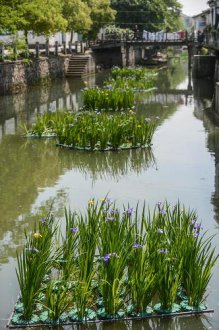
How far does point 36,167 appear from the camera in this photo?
13727 mm

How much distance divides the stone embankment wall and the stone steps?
406mm

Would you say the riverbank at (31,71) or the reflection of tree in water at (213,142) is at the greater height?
the riverbank at (31,71)

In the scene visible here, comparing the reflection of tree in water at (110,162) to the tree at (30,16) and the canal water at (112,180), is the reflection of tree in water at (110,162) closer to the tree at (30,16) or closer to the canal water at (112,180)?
the canal water at (112,180)

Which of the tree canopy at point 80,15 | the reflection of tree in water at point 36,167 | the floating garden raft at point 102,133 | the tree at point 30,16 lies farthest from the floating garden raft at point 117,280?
the tree at point 30,16

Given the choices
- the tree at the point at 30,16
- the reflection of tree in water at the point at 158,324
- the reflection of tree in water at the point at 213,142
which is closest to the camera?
the reflection of tree in water at the point at 158,324

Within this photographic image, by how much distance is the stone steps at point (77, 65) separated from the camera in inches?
1703

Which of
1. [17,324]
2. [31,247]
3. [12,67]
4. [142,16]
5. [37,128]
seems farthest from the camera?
[142,16]

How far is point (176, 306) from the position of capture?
661 cm

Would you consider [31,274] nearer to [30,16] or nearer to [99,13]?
[30,16]

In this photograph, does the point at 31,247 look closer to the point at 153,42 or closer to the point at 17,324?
the point at 17,324

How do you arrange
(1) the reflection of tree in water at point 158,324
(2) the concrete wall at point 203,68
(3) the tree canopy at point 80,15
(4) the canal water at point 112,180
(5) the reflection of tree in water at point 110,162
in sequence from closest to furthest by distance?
(1) the reflection of tree in water at point 158,324, (4) the canal water at point 112,180, (5) the reflection of tree in water at point 110,162, (3) the tree canopy at point 80,15, (2) the concrete wall at point 203,68

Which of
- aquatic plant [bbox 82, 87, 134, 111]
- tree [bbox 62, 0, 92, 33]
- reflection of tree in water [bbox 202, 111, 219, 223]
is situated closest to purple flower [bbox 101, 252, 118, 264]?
reflection of tree in water [bbox 202, 111, 219, 223]

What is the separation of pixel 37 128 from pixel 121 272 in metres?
10.7

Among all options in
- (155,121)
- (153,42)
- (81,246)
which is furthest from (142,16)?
(81,246)
